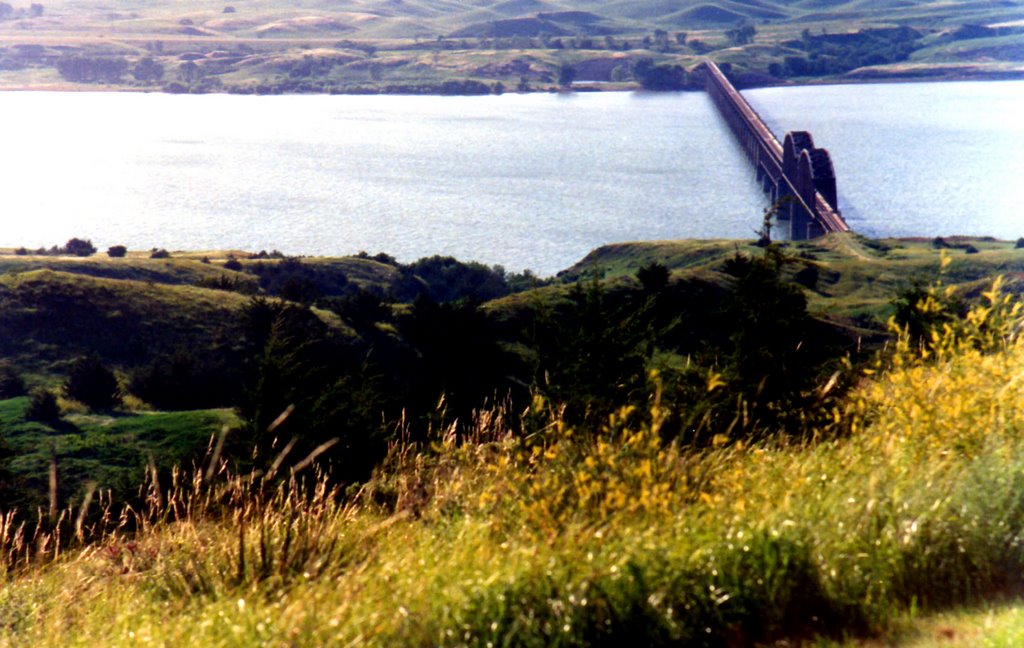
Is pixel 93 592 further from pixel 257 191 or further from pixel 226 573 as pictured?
pixel 257 191

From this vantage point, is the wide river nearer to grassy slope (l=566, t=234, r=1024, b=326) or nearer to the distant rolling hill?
grassy slope (l=566, t=234, r=1024, b=326)

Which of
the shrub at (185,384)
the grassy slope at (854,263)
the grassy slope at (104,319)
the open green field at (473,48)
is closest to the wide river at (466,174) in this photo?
the grassy slope at (854,263)

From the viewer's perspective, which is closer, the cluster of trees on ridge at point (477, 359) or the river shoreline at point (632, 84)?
the cluster of trees on ridge at point (477, 359)

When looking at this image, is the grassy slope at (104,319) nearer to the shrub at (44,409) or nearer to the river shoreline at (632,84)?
the shrub at (44,409)

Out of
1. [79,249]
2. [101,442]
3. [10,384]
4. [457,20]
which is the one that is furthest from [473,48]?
[101,442]

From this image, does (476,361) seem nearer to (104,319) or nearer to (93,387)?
(93,387)

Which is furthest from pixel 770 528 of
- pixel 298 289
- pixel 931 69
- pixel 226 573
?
pixel 931 69
